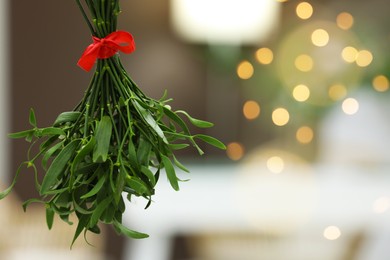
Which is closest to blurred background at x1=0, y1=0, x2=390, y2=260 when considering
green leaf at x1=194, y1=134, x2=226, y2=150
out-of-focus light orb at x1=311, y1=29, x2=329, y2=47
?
out-of-focus light orb at x1=311, y1=29, x2=329, y2=47

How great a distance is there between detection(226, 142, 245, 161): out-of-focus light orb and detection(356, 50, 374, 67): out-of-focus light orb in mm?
729

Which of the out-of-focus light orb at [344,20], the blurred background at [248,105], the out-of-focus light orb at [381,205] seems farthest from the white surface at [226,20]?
the out-of-focus light orb at [381,205]

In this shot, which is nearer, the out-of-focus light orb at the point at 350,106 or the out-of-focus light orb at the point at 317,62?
the out-of-focus light orb at the point at 350,106

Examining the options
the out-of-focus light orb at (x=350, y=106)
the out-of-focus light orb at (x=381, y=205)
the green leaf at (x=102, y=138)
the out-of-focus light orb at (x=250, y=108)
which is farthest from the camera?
the out-of-focus light orb at (x=250, y=108)

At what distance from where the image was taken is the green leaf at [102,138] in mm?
633

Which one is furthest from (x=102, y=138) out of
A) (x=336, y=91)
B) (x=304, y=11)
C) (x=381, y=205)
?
(x=304, y=11)

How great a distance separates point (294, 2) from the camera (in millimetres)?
3475

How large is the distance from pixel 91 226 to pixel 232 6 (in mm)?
2656

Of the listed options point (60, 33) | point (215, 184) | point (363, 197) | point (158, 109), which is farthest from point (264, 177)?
point (158, 109)

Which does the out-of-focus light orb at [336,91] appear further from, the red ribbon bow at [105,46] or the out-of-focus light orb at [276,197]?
the red ribbon bow at [105,46]

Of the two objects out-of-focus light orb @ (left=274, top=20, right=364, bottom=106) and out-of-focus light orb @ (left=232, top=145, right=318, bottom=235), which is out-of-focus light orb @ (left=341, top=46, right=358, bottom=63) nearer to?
out-of-focus light orb @ (left=274, top=20, right=364, bottom=106)

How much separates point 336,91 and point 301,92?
172 millimetres

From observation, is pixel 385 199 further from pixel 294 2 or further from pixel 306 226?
pixel 294 2

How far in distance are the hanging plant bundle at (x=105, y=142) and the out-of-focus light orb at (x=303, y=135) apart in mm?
2733
